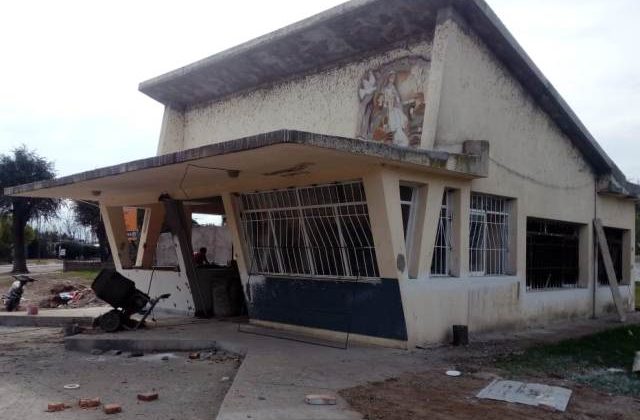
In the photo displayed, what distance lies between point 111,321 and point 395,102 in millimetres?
6465

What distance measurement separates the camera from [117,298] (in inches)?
423

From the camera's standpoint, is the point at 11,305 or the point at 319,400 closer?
the point at 319,400

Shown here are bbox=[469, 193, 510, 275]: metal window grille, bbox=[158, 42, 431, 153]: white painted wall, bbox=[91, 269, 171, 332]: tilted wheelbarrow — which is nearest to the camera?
bbox=[91, 269, 171, 332]: tilted wheelbarrow

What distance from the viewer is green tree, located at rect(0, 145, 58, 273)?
31109 mm

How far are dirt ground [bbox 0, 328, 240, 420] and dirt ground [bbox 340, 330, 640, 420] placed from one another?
1745 mm

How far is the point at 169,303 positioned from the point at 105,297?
3.62 meters

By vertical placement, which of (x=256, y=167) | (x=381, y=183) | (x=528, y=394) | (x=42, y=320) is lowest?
(x=42, y=320)

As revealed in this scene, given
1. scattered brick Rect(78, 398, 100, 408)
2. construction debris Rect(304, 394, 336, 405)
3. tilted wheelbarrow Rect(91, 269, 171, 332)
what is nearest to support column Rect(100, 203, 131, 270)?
tilted wheelbarrow Rect(91, 269, 171, 332)

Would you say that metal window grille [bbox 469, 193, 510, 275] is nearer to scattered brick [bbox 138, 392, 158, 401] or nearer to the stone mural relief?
the stone mural relief

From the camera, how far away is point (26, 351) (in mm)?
9867

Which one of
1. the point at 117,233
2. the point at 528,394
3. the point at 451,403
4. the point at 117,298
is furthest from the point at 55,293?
the point at 528,394

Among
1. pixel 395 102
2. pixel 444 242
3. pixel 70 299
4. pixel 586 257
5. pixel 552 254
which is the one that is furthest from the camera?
pixel 70 299

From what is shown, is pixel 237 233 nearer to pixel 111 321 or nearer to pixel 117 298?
pixel 117 298

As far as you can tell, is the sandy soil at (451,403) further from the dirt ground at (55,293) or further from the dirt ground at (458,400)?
the dirt ground at (55,293)
